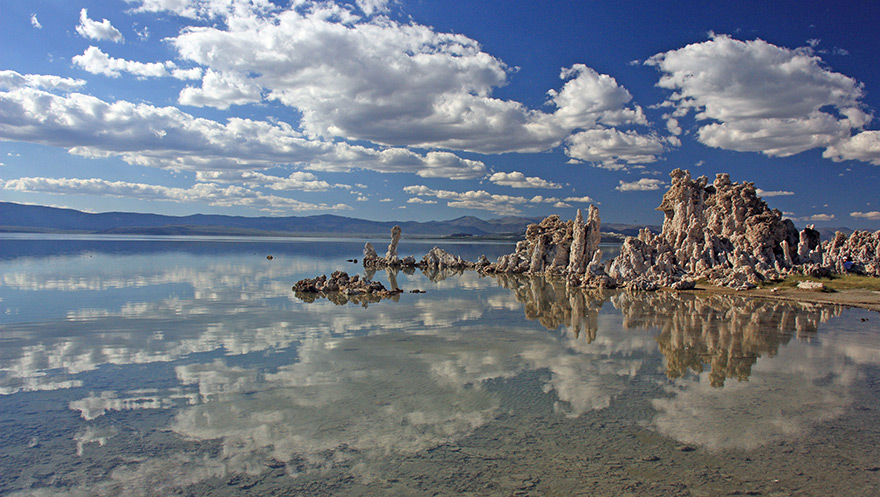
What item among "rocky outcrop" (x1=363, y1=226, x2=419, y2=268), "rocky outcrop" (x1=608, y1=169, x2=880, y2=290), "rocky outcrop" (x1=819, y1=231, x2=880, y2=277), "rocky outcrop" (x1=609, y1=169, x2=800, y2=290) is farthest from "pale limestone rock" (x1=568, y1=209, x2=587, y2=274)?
"rocky outcrop" (x1=363, y1=226, x2=419, y2=268)

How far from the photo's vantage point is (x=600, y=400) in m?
12.5

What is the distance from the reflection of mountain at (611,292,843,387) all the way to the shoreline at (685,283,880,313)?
176cm

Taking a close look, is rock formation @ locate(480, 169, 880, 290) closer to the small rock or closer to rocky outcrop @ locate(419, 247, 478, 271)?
the small rock

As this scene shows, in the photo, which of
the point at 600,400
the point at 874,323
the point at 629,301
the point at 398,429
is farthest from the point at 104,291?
the point at 874,323

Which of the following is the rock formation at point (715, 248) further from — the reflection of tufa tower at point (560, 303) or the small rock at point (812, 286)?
the reflection of tufa tower at point (560, 303)

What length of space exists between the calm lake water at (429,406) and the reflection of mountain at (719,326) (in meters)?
0.18

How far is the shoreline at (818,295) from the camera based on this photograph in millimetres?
31219

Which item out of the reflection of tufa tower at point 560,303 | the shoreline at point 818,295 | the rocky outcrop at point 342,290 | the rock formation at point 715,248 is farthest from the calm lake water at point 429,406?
the rock formation at point 715,248

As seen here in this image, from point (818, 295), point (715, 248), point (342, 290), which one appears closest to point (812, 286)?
point (818, 295)

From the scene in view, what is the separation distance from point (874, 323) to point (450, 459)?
2666 cm

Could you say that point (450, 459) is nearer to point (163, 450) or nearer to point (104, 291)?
point (163, 450)

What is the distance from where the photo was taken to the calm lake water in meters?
8.52

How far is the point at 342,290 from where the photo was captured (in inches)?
1377

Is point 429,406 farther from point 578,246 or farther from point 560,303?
point 578,246
